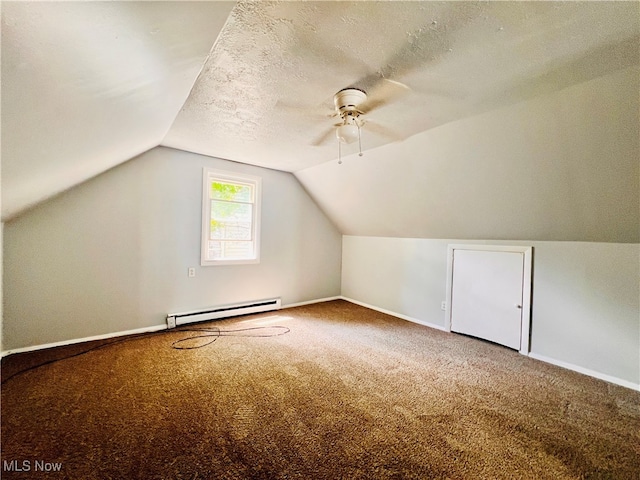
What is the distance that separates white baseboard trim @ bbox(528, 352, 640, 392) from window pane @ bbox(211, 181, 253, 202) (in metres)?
4.05

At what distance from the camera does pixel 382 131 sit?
2.51 m

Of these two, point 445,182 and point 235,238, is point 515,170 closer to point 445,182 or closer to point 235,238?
point 445,182

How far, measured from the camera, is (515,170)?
2324mm

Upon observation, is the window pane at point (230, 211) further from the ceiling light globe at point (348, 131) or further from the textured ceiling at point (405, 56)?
the ceiling light globe at point (348, 131)

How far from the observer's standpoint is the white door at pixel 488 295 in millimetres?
2932

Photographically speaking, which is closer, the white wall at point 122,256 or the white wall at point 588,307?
the white wall at point 588,307

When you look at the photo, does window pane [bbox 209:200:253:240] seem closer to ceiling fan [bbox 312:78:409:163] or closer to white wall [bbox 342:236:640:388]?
ceiling fan [bbox 312:78:409:163]

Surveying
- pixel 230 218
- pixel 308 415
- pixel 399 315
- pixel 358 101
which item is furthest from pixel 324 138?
pixel 399 315

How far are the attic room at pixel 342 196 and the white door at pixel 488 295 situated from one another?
54 millimetres

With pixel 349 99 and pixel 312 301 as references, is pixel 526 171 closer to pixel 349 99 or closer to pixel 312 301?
pixel 349 99

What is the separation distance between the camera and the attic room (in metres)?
1.21

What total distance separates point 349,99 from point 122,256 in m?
2.99

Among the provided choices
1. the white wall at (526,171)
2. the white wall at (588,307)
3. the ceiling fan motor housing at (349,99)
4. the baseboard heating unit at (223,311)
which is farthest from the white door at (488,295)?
the baseboard heating unit at (223,311)

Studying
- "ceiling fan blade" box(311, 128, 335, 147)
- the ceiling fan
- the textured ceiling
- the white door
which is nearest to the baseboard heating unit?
the textured ceiling
